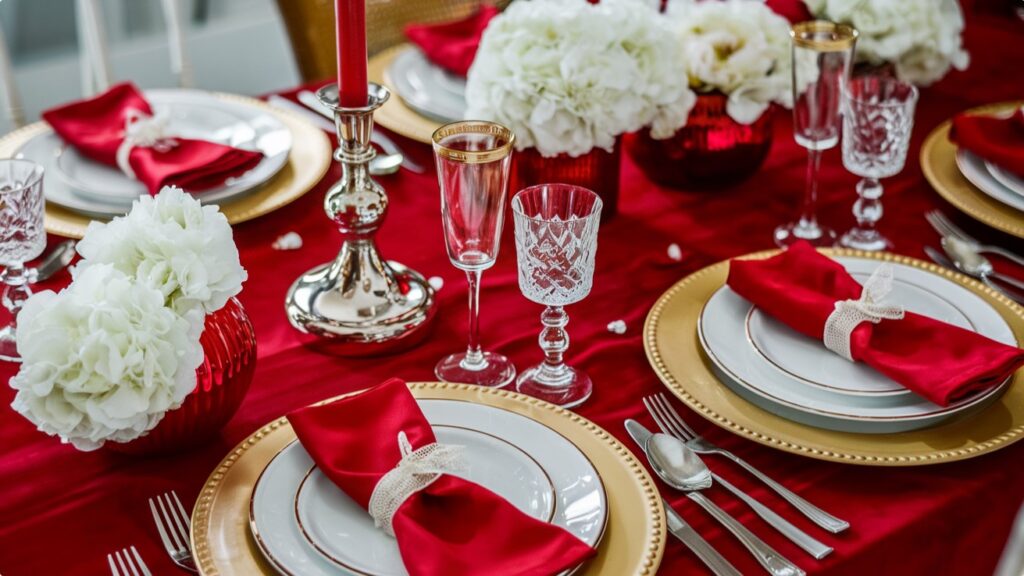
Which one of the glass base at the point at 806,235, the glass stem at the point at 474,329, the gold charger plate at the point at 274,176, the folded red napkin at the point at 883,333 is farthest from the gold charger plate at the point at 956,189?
the gold charger plate at the point at 274,176

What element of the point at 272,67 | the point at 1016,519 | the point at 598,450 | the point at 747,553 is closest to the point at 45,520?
the point at 598,450

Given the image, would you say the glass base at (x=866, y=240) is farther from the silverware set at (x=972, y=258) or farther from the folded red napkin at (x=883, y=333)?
the folded red napkin at (x=883, y=333)

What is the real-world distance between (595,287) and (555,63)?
0.80ft

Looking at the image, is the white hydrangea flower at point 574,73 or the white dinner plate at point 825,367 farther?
the white hydrangea flower at point 574,73

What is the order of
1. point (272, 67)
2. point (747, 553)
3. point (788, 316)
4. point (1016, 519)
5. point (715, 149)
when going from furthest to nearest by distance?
point (272, 67) → point (715, 149) → point (788, 316) → point (1016, 519) → point (747, 553)

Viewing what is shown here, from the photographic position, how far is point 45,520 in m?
0.87

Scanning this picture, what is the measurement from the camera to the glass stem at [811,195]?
1.30m

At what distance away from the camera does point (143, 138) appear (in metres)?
1.33

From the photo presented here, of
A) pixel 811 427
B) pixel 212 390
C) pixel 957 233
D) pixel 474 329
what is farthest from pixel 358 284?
pixel 957 233

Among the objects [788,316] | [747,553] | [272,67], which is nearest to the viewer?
[747,553]

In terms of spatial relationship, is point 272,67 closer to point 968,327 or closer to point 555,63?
point 555,63

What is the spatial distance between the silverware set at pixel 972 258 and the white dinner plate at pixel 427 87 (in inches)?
24.7

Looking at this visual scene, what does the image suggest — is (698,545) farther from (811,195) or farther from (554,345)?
(811,195)

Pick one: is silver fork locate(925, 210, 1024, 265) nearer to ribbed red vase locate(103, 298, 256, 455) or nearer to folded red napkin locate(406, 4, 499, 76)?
folded red napkin locate(406, 4, 499, 76)
